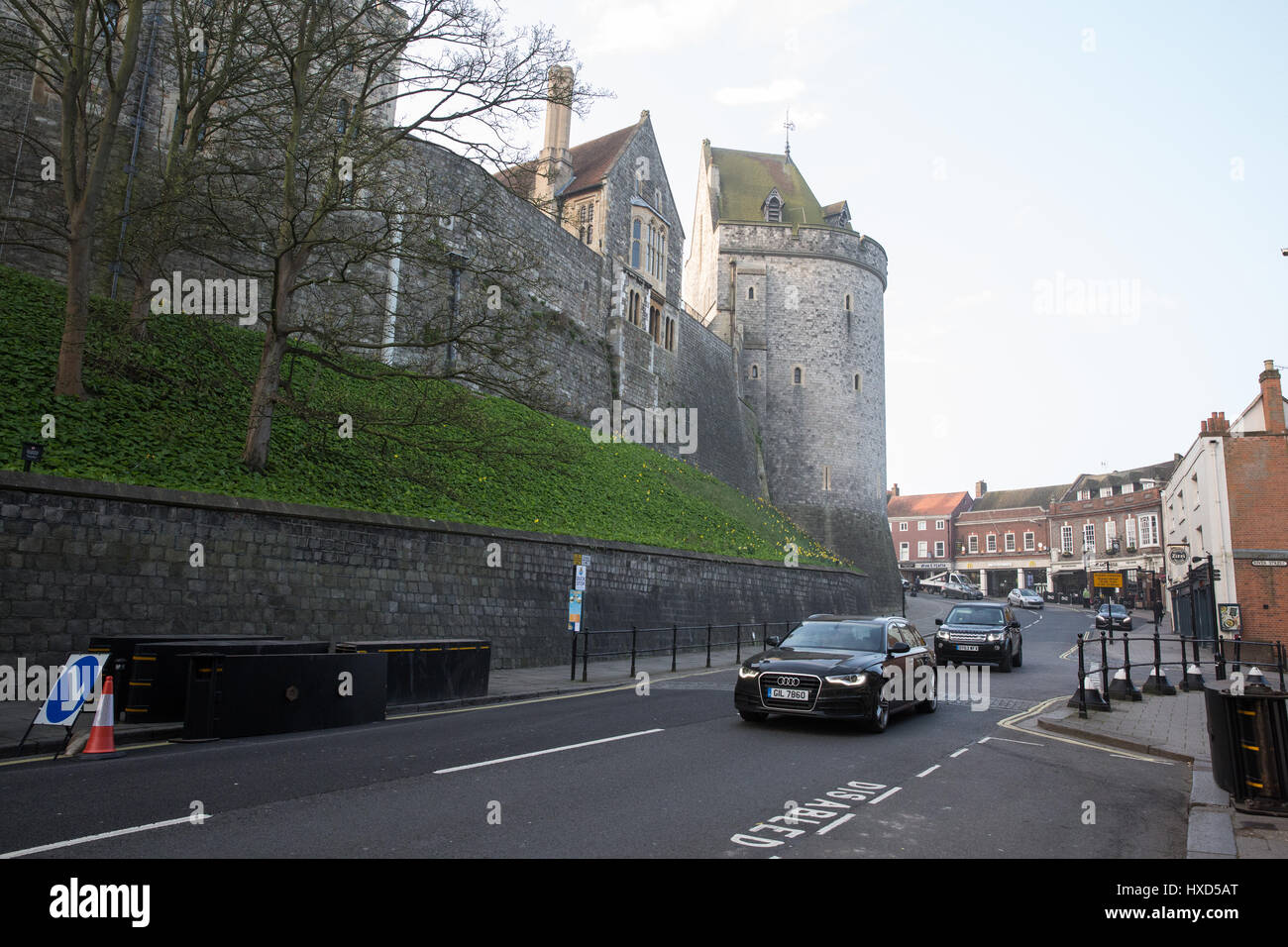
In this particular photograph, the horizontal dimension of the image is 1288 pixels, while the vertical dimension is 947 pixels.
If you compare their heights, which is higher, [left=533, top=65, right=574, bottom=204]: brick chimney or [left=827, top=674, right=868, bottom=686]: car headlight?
[left=533, top=65, right=574, bottom=204]: brick chimney

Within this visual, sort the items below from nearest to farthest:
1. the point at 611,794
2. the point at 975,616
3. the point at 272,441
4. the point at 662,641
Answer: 1. the point at 611,794
2. the point at 272,441
3. the point at 975,616
4. the point at 662,641

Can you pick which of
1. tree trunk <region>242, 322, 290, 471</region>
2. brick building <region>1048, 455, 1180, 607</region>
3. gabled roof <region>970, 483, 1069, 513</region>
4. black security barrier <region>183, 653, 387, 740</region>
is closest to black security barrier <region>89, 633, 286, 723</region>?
black security barrier <region>183, 653, 387, 740</region>

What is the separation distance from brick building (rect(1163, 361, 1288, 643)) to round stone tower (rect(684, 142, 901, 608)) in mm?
19568

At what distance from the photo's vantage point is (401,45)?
52.7 feet

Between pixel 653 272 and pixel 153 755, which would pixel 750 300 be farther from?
pixel 153 755

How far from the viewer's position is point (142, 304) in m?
17.6

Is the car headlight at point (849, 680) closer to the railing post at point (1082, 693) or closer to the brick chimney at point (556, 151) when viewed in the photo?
the railing post at point (1082, 693)

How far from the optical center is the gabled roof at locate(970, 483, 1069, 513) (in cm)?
7662

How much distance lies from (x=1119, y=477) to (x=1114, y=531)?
7.57 metres

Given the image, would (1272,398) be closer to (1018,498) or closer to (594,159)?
(594,159)

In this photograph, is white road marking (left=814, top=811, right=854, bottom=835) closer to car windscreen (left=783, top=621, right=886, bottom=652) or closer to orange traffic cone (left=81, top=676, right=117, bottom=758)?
car windscreen (left=783, top=621, right=886, bottom=652)

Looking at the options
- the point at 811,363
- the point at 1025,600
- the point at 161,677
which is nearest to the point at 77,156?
the point at 161,677

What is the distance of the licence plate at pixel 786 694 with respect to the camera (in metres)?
9.56

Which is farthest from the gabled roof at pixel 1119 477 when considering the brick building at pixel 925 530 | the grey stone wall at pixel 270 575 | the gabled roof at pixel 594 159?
the grey stone wall at pixel 270 575
